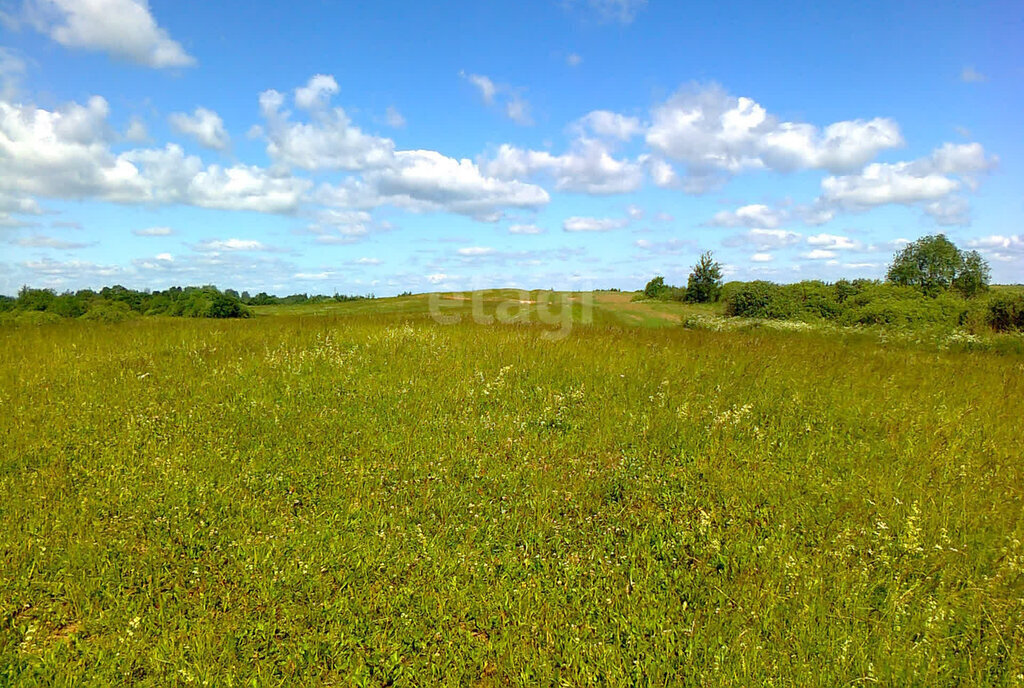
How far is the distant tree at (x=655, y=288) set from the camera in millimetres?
54562

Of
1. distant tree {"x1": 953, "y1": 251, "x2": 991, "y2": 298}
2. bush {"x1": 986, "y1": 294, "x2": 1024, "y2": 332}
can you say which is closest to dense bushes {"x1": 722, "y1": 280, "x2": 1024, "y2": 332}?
bush {"x1": 986, "y1": 294, "x2": 1024, "y2": 332}

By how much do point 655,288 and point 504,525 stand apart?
54571 mm

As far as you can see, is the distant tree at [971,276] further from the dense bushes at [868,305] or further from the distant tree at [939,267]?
the dense bushes at [868,305]

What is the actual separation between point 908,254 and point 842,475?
75.8m

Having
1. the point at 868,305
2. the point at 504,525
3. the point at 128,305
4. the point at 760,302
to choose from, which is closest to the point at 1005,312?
the point at 868,305

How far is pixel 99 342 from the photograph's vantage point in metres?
10.5

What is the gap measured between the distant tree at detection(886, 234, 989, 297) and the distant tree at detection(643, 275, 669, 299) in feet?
99.4

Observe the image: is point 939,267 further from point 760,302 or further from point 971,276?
point 760,302

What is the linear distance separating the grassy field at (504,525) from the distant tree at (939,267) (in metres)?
68.3

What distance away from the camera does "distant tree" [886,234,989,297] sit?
61.5m

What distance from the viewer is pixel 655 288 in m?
56.8

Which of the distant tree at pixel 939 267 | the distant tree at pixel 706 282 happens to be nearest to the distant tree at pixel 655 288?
the distant tree at pixel 706 282

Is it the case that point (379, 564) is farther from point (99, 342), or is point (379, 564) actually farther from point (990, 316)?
point (990, 316)

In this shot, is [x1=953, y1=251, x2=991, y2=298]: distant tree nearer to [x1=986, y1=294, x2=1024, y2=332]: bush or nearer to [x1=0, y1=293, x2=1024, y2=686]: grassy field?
[x1=986, y1=294, x2=1024, y2=332]: bush
